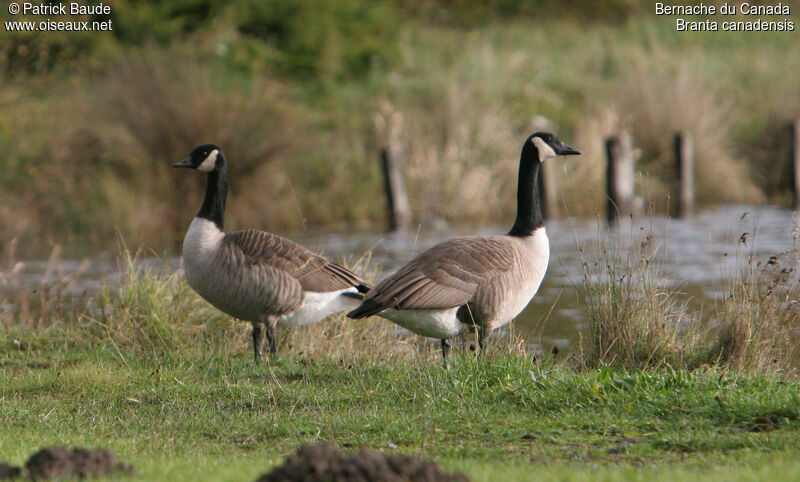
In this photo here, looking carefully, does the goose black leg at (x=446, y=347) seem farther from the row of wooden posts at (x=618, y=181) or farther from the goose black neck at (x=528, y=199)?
the row of wooden posts at (x=618, y=181)

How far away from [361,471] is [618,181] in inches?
768

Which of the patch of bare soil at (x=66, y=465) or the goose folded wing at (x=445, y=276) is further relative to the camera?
the goose folded wing at (x=445, y=276)

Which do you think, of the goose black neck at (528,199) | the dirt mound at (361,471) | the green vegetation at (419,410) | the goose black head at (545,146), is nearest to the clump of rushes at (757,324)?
the green vegetation at (419,410)

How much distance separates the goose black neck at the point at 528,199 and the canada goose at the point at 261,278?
1.69m

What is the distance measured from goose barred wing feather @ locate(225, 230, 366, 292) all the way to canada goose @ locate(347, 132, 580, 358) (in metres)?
1.14

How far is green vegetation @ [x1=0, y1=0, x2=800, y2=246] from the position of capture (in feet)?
70.2

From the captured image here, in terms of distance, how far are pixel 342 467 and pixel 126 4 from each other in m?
24.7

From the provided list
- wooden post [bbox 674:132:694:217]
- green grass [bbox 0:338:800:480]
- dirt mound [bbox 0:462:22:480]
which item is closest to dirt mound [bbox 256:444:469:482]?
green grass [bbox 0:338:800:480]

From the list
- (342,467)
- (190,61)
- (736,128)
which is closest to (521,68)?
(736,128)

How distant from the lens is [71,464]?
5.25m

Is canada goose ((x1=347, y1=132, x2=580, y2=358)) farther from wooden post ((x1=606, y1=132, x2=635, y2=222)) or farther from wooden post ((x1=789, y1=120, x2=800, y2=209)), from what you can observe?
wooden post ((x1=789, y1=120, x2=800, y2=209))

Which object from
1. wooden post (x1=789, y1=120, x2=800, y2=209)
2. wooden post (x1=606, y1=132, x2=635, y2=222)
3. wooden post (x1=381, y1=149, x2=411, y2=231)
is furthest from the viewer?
wooden post (x1=789, y1=120, x2=800, y2=209)

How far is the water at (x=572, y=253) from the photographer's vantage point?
14047 millimetres

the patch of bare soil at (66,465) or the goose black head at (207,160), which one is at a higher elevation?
the goose black head at (207,160)
